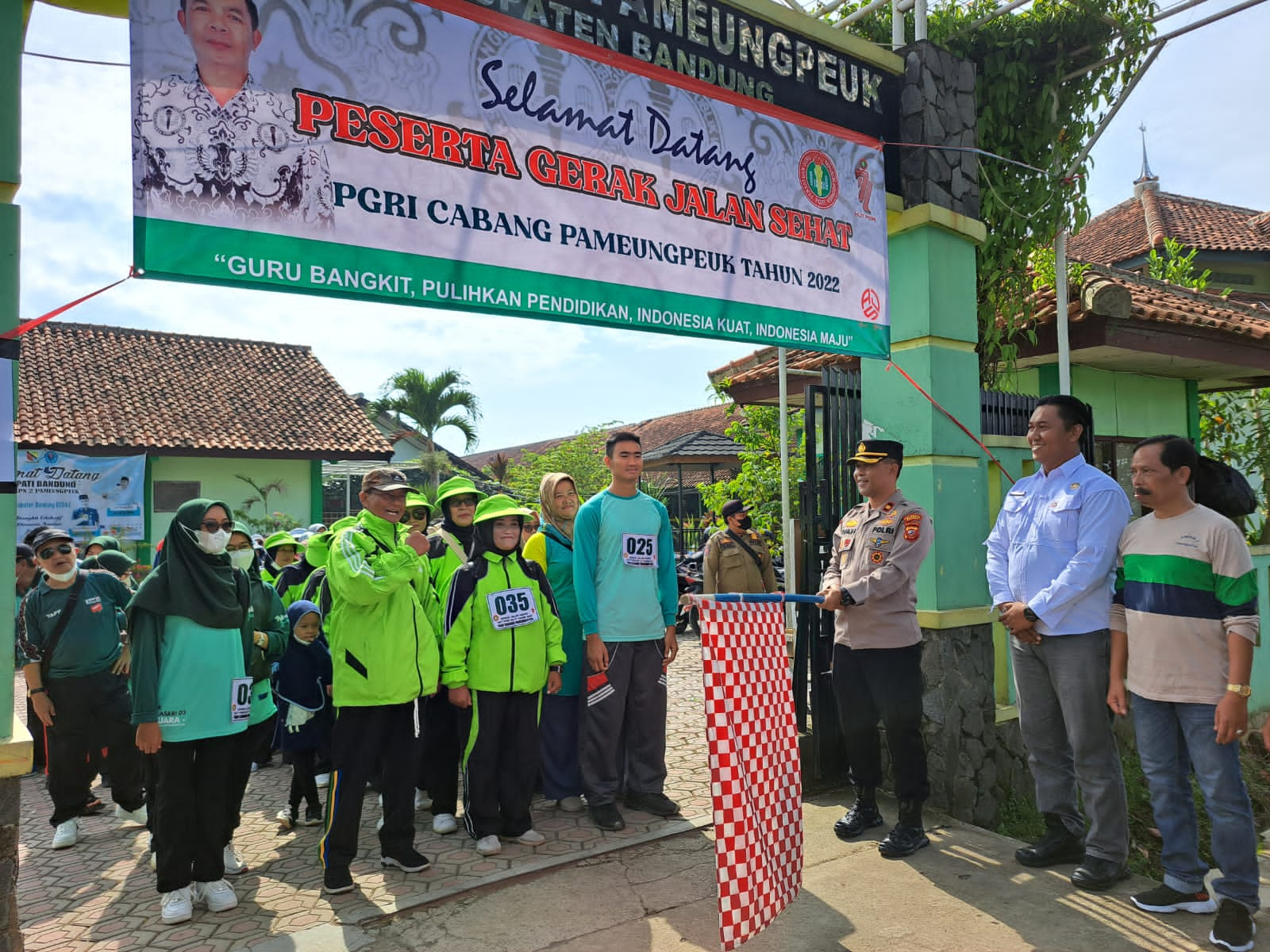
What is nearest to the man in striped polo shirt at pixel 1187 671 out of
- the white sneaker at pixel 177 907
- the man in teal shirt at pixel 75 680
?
the white sneaker at pixel 177 907

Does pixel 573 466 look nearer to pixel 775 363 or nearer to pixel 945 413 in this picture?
pixel 775 363

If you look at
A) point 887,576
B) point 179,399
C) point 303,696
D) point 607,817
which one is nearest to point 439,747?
point 303,696

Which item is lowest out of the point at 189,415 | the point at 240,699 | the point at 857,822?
the point at 857,822

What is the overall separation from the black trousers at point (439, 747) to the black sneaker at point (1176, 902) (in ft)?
10.9

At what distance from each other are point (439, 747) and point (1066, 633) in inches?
130

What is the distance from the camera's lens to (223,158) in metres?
3.14

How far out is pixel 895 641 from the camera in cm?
425

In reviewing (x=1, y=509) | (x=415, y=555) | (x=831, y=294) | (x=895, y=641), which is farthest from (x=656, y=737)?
(x=1, y=509)

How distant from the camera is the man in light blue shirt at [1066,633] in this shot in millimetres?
3770

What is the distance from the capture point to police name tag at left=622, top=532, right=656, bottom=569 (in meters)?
4.80

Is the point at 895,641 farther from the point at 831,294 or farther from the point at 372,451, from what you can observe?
the point at 372,451

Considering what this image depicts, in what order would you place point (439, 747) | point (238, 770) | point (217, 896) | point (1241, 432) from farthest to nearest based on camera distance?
1. point (1241, 432)
2. point (439, 747)
3. point (238, 770)
4. point (217, 896)

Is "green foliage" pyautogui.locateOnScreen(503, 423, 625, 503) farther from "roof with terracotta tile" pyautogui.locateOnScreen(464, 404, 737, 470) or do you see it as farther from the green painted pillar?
the green painted pillar

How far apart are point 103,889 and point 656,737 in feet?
9.19
